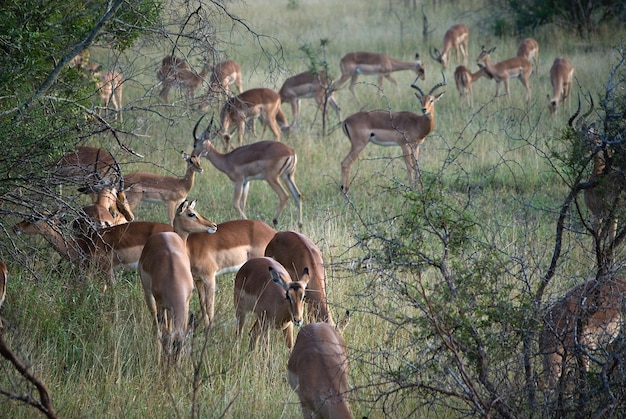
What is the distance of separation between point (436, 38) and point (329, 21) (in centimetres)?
365

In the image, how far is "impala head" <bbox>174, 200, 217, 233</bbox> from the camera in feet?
21.1

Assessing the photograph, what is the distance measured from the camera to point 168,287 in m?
5.26

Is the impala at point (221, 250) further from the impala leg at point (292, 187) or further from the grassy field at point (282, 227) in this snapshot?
the impala leg at point (292, 187)

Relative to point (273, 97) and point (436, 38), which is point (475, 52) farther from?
point (273, 97)

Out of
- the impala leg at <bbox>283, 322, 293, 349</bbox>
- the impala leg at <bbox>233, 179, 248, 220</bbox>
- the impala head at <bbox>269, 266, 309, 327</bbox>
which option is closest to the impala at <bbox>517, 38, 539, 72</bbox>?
the impala leg at <bbox>233, 179, 248, 220</bbox>

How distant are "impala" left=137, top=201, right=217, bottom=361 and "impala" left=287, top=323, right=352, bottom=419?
95cm

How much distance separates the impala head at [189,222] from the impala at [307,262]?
485 millimetres

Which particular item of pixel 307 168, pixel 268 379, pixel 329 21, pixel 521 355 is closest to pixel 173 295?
pixel 268 379

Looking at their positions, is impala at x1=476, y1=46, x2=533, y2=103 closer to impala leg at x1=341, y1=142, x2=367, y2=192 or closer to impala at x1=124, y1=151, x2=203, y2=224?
impala leg at x1=341, y1=142, x2=367, y2=192

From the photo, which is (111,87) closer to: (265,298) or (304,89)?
(265,298)

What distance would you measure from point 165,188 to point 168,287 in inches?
142

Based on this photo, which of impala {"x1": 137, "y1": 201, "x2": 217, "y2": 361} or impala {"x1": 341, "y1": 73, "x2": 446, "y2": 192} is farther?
impala {"x1": 341, "y1": 73, "x2": 446, "y2": 192}

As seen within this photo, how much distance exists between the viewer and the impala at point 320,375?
3.66 metres

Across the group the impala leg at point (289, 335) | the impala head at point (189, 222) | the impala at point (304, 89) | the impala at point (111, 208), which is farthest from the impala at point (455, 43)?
the impala leg at point (289, 335)
